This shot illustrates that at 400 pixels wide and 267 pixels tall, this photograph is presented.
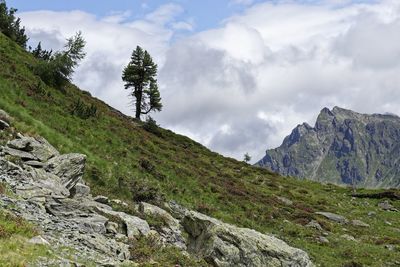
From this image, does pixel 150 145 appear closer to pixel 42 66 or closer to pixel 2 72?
pixel 42 66

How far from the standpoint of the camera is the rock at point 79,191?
23337 millimetres

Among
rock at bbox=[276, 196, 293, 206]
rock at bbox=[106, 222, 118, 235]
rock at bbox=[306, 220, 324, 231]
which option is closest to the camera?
rock at bbox=[106, 222, 118, 235]

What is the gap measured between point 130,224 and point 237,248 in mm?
4873

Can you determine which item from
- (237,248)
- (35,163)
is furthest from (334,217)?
(35,163)

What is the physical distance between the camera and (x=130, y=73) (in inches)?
3150

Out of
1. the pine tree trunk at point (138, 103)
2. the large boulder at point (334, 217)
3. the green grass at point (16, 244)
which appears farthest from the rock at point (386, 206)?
the green grass at point (16, 244)

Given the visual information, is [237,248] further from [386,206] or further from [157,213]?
[386,206]

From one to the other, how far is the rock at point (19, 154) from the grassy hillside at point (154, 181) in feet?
14.8

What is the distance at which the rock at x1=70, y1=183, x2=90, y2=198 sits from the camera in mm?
23337

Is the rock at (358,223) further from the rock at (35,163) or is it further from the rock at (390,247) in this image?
the rock at (35,163)

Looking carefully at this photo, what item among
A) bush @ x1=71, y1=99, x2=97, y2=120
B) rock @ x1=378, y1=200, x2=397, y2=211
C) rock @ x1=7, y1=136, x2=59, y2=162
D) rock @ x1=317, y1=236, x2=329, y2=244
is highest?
rock @ x1=378, y1=200, x2=397, y2=211

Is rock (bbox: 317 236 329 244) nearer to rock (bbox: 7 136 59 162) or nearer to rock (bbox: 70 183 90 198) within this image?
rock (bbox: 70 183 90 198)

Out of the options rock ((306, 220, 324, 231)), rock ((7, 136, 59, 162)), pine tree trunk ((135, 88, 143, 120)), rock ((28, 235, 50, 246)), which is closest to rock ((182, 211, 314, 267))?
rock ((28, 235, 50, 246))

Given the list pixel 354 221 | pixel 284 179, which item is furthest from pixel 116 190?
pixel 284 179
